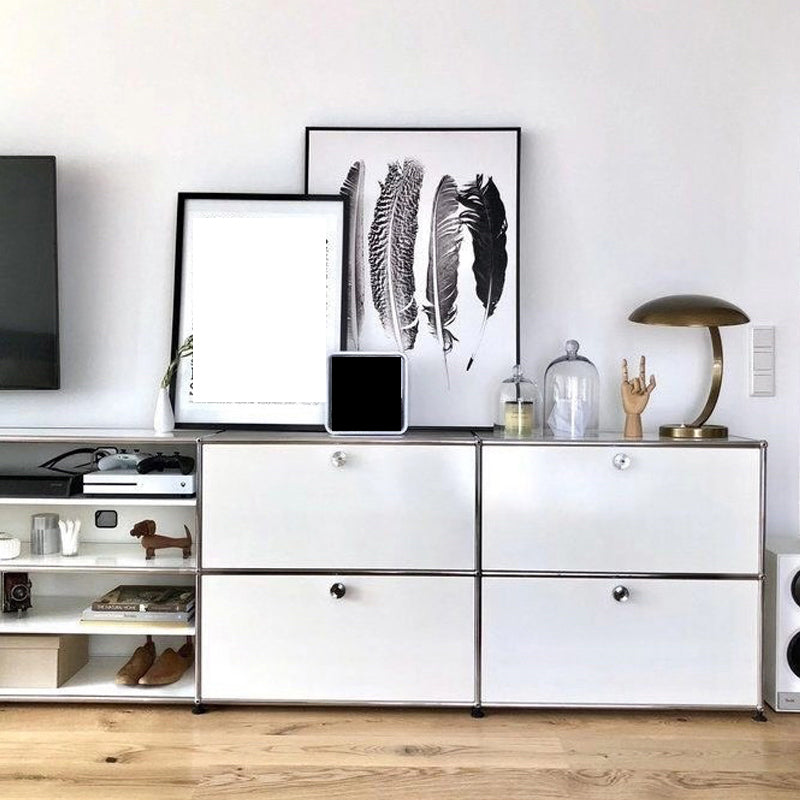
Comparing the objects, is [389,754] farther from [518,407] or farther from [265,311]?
[265,311]

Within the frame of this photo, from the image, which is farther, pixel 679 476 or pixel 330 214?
pixel 330 214

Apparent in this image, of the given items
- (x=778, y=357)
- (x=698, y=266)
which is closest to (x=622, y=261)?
(x=698, y=266)

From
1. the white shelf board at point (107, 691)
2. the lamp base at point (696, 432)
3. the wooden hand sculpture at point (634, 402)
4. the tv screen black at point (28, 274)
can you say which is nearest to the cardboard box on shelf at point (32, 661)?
the white shelf board at point (107, 691)

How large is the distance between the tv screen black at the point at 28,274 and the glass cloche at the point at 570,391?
5.20 feet

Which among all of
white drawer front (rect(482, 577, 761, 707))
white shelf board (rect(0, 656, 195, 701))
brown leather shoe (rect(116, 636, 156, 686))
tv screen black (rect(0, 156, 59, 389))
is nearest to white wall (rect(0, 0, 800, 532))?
tv screen black (rect(0, 156, 59, 389))

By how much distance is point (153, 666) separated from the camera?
2723 millimetres

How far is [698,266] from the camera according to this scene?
2.98m

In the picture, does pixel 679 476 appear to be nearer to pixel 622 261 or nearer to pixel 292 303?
pixel 622 261

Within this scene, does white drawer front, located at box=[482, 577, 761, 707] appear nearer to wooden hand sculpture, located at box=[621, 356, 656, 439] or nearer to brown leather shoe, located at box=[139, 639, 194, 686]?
wooden hand sculpture, located at box=[621, 356, 656, 439]

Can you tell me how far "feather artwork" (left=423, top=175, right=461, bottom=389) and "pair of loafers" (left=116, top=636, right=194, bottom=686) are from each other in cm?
123

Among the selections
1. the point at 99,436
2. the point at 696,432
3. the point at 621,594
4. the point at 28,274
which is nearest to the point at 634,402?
the point at 696,432

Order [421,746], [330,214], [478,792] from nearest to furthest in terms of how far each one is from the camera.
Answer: [478,792], [421,746], [330,214]

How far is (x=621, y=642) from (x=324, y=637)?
85cm

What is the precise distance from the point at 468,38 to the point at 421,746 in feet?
7.19
